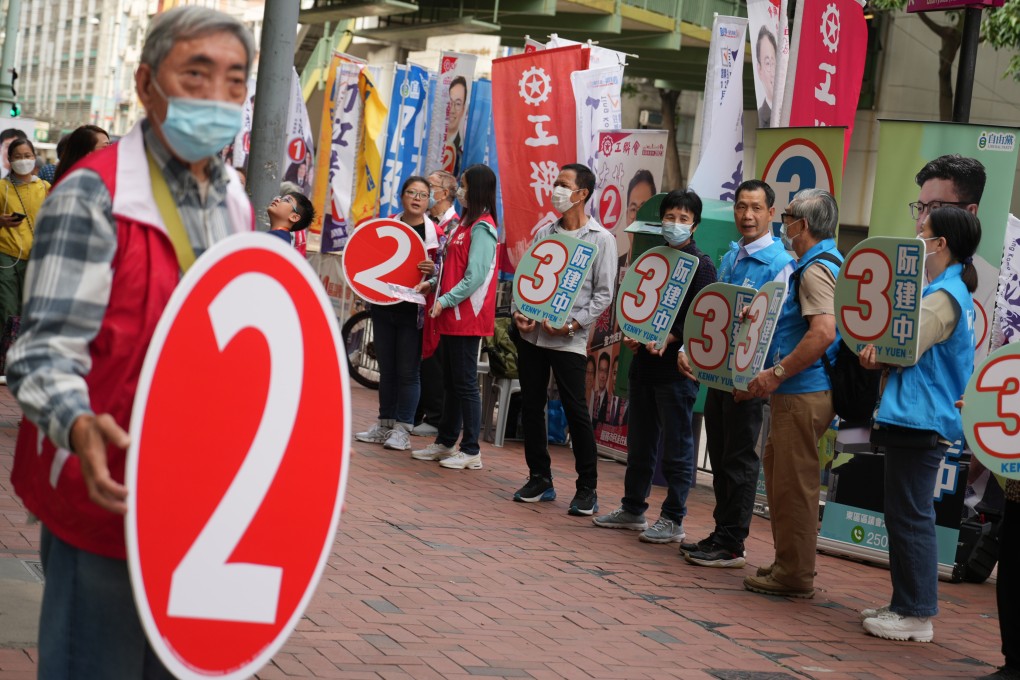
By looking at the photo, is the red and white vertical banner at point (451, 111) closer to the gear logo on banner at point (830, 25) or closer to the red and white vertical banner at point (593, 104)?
the red and white vertical banner at point (593, 104)

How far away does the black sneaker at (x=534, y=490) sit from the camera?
902 cm

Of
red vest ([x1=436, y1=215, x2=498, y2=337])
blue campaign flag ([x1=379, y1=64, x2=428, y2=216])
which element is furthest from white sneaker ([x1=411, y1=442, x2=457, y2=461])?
blue campaign flag ([x1=379, y1=64, x2=428, y2=216])

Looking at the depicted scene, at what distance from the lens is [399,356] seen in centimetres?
1063

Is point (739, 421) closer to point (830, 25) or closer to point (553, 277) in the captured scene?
point (553, 277)

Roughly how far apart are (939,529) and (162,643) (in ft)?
22.6

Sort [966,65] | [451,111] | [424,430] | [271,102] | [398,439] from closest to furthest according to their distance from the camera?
[271,102] < [966,65] < [398,439] < [424,430] < [451,111]

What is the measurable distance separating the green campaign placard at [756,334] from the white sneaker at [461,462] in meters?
3.35

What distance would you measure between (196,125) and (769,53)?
832 centimetres

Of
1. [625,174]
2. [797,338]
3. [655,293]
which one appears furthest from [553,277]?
[625,174]

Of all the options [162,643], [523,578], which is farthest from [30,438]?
[523,578]

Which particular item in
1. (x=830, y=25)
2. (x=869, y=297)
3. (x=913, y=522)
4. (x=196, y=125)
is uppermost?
(x=830, y=25)

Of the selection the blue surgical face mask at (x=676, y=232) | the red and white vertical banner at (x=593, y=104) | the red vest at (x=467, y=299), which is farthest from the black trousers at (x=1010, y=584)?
the red and white vertical banner at (x=593, y=104)

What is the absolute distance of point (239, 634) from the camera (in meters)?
2.45

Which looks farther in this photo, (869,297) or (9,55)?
(9,55)
